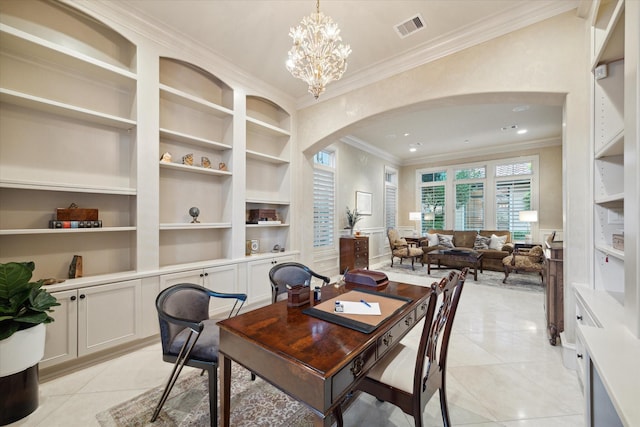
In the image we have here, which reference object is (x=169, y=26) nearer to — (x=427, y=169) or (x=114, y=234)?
(x=114, y=234)

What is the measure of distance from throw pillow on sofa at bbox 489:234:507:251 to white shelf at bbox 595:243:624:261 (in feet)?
16.0

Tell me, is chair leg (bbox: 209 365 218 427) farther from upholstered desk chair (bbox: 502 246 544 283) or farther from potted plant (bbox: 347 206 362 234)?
upholstered desk chair (bbox: 502 246 544 283)

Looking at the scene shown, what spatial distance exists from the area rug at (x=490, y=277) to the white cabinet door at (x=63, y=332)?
5419 millimetres

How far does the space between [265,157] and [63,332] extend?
2.94 meters

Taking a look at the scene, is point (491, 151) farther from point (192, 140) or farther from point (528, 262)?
point (192, 140)

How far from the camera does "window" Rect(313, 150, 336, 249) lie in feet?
18.0

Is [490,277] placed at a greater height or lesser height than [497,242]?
lesser

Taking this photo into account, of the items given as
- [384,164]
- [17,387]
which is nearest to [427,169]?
[384,164]

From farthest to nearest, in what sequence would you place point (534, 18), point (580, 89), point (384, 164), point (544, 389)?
point (384, 164), point (534, 18), point (580, 89), point (544, 389)

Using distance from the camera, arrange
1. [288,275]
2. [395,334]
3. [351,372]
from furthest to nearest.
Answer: [288,275]
[395,334]
[351,372]

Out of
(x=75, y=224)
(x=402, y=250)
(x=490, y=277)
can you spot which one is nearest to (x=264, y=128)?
(x=75, y=224)

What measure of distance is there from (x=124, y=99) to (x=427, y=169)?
314 inches

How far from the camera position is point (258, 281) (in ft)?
12.0

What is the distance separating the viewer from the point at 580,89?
2.28m
